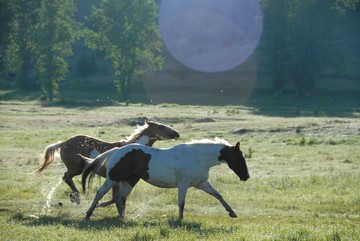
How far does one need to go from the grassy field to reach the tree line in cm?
3434

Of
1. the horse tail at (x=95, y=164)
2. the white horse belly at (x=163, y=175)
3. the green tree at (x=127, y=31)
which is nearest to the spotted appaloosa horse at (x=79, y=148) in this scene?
the horse tail at (x=95, y=164)

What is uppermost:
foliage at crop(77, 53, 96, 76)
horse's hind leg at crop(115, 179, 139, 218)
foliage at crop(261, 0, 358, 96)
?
foliage at crop(261, 0, 358, 96)

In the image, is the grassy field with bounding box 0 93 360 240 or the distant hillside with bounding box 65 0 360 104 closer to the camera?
the grassy field with bounding box 0 93 360 240

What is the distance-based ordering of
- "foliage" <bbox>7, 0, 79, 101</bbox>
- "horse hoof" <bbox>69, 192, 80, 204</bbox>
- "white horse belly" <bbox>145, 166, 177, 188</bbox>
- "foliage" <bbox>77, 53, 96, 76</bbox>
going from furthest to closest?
"foliage" <bbox>77, 53, 96, 76</bbox>
"foliage" <bbox>7, 0, 79, 101</bbox>
"horse hoof" <bbox>69, 192, 80, 204</bbox>
"white horse belly" <bbox>145, 166, 177, 188</bbox>

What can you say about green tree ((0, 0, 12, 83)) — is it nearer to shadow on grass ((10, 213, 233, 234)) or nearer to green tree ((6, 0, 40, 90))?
green tree ((6, 0, 40, 90))

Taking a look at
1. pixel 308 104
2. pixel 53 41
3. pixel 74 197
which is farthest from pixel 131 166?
pixel 53 41

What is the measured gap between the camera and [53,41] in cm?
7562

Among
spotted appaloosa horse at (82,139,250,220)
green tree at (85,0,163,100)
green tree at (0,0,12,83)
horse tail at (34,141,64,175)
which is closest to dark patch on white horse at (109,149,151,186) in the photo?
spotted appaloosa horse at (82,139,250,220)

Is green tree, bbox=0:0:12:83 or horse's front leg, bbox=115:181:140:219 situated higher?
green tree, bbox=0:0:12:83

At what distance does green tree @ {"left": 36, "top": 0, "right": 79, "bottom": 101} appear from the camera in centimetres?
7238

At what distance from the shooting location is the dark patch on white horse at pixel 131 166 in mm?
13086

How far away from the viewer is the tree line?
72875 mm

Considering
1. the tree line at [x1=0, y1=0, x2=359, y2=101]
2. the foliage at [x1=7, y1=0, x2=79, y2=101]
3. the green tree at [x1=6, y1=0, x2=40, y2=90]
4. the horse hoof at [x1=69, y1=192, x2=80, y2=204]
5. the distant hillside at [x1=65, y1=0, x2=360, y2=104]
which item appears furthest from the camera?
the green tree at [x1=6, y1=0, x2=40, y2=90]

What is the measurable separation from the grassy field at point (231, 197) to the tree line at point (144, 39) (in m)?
34.3
